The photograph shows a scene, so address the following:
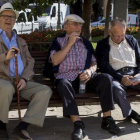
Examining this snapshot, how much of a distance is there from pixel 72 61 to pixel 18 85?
2.89 ft

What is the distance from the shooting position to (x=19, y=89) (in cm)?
417

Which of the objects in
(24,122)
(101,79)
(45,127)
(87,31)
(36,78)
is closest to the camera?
(24,122)

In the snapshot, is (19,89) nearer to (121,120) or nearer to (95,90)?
(95,90)

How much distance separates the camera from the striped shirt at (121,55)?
4883 millimetres

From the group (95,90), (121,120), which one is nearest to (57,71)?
(95,90)

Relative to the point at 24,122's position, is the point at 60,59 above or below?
above

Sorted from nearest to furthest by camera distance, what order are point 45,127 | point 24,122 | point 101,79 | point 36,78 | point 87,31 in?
1. point 24,122
2. point 101,79
3. point 45,127
4. point 36,78
5. point 87,31

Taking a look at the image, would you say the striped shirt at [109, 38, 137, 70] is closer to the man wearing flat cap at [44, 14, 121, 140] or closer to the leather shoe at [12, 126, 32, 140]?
the man wearing flat cap at [44, 14, 121, 140]

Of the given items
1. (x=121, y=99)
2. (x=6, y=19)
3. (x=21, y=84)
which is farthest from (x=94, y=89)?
(x=6, y=19)

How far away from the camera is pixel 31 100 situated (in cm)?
418

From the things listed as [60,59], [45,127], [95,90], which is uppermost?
[60,59]

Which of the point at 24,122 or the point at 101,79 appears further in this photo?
the point at 101,79

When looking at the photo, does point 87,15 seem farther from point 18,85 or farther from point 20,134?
point 20,134

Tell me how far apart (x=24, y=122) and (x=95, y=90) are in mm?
1078
